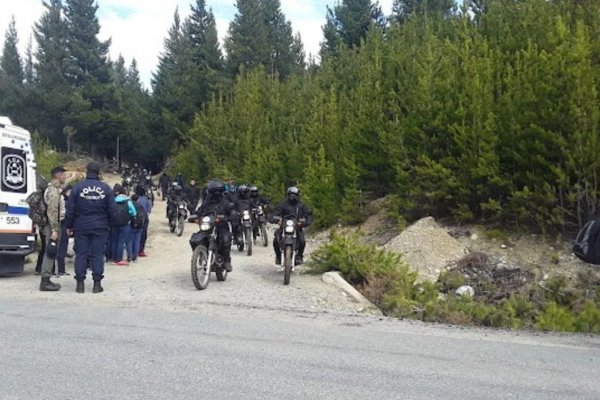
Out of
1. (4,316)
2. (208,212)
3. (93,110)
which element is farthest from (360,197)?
(93,110)

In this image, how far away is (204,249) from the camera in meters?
11.2

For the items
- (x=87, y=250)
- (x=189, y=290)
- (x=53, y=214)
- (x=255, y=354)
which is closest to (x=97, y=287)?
(x=87, y=250)

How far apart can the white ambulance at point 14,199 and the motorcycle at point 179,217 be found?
880 cm

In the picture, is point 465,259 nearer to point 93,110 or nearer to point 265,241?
point 265,241

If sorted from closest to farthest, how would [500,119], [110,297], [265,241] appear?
[110,297] → [500,119] → [265,241]

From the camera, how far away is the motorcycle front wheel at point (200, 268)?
10.8 metres

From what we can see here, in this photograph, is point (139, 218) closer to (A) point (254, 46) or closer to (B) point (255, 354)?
(B) point (255, 354)

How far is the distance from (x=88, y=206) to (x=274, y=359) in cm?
549

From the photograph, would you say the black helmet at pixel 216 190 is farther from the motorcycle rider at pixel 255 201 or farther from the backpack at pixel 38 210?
the motorcycle rider at pixel 255 201

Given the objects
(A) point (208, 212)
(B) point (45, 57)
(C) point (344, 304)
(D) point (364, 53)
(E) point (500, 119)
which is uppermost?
(B) point (45, 57)

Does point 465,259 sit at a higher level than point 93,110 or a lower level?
lower

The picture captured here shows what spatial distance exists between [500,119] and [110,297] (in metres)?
11.8

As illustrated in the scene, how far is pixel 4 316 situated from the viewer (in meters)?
8.12

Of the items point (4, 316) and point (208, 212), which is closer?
point (4, 316)
